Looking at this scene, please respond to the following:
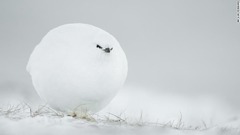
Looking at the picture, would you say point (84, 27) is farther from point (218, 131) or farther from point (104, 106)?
point (218, 131)

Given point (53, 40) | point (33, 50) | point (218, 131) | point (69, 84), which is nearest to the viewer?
point (218, 131)

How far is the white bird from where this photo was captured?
4715 millimetres

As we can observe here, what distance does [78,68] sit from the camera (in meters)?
4.68

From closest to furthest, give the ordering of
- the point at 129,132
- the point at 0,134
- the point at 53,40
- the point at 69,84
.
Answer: the point at 0,134, the point at 129,132, the point at 69,84, the point at 53,40

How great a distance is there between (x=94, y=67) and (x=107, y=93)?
506mm

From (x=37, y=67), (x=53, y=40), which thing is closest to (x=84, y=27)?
(x=53, y=40)

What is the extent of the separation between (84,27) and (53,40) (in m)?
0.55

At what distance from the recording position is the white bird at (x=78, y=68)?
4715mm

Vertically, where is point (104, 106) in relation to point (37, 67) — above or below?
below

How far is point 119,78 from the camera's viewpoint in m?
5.10

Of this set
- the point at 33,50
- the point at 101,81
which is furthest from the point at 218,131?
the point at 33,50

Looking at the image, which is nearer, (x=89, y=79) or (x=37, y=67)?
(x=89, y=79)

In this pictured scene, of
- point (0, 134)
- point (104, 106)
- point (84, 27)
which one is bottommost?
point (0, 134)

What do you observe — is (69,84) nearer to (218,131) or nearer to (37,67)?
(37,67)
